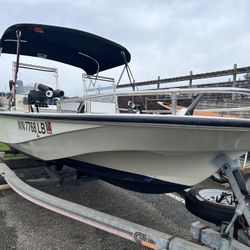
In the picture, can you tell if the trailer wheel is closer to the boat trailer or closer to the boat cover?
the boat trailer

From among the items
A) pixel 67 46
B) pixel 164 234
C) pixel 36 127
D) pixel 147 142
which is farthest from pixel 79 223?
pixel 67 46

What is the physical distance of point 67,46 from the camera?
4770 millimetres

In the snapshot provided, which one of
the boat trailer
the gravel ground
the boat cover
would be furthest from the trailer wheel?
the boat cover

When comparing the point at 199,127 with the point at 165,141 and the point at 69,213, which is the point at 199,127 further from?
the point at 69,213

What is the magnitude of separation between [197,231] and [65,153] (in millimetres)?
1463

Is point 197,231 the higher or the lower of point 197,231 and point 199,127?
the lower

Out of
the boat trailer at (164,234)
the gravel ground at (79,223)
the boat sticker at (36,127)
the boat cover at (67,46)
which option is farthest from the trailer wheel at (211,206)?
the boat cover at (67,46)

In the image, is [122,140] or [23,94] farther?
[23,94]

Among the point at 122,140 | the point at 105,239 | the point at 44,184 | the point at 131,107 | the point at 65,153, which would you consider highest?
the point at 131,107

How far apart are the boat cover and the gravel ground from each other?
2101 mm

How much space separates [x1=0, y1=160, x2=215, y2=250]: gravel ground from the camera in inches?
114

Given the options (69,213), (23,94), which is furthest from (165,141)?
(23,94)

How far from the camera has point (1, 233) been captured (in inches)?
119

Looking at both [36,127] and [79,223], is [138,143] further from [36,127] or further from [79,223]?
[79,223]
